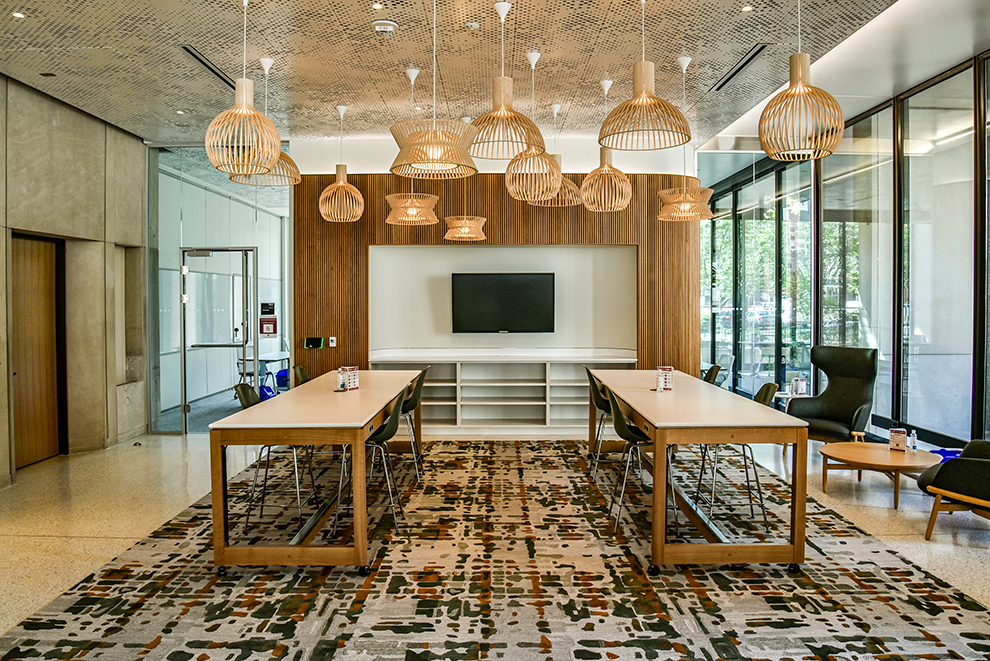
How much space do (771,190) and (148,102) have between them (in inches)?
278

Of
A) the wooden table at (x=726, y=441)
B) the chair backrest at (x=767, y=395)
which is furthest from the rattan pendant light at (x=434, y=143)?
the chair backrest at (x=767, y=395)

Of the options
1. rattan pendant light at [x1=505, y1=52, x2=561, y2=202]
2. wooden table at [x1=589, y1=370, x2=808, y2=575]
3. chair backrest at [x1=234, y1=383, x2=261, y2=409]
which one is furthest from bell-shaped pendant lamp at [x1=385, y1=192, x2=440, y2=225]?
wooden table at [x1=589, y1=370, x2=808, y2=575]

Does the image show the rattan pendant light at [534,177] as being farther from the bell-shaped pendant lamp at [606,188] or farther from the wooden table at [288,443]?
the wooden table at [288,443]

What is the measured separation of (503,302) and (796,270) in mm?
3560

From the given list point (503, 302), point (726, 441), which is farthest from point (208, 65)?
point (726, 441)

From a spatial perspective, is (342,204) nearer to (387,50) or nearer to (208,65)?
(208,65)

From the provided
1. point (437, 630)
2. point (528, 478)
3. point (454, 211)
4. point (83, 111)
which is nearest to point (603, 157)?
point (454, 211)

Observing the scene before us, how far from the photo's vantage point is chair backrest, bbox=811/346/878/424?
578 centimetres

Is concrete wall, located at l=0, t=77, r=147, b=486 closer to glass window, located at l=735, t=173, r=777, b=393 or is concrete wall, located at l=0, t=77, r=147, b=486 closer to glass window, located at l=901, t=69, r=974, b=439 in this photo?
glass window, located at l=735, t=173, r=777, b=393

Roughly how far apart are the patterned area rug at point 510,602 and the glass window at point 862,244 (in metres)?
2.95

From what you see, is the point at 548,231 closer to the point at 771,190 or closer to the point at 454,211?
the point at 454,211

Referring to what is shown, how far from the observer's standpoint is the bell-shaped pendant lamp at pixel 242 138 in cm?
348

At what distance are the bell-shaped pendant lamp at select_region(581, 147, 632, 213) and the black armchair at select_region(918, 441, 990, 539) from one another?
3.18 metres

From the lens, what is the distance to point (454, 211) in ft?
24.3
